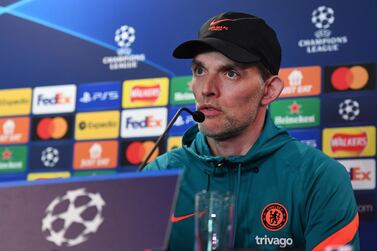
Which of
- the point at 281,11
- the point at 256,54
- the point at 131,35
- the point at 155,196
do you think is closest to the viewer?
the point at 155,196

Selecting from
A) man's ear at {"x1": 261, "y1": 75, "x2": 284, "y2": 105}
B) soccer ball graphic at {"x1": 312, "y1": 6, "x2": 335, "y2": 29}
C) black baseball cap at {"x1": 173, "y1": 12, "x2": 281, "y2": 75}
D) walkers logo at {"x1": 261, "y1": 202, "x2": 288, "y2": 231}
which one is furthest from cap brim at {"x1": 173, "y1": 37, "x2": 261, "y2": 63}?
soccer ball graphic at {"x1": 312, "y1": 6, "x2": 335, "y2": 29}

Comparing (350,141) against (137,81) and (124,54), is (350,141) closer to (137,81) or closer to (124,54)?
(137,81)

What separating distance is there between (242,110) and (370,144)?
772 millimetres

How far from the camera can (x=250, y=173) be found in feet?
6.81

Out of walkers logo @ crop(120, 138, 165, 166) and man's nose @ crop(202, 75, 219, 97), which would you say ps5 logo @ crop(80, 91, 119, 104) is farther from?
man's nose @ crop(202, 75, 219, 97)

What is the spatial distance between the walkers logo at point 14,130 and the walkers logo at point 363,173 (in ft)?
4.90

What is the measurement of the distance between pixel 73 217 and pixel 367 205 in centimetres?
161

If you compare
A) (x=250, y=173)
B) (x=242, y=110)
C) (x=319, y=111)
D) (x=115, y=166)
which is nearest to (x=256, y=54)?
(x=242, y=110)

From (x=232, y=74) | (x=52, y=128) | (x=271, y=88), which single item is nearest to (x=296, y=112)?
(x=271, y=88)

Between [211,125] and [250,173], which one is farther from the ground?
[211,125]

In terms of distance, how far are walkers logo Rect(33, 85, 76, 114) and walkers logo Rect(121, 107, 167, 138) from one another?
0.92ft

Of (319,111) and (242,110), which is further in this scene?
(319,111)

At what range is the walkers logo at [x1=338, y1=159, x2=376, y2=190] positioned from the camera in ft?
8.75

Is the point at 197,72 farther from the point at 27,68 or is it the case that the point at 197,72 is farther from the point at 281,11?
the point at 27,68
